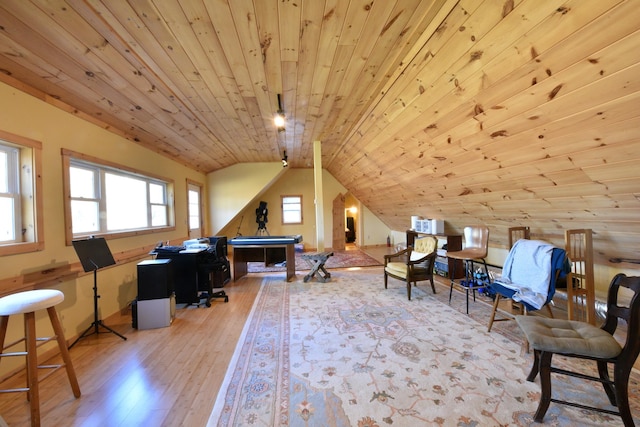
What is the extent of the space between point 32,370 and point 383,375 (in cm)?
231

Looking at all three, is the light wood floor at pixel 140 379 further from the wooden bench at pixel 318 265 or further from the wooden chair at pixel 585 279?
the wooden chair at pixel 585 279

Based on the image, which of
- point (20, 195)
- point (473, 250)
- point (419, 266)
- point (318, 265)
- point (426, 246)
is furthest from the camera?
point (318, 265)

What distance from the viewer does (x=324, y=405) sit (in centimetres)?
175

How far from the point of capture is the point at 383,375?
2047 millimetres

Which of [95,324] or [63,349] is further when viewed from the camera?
[95,324]

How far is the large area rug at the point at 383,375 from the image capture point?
1646mm

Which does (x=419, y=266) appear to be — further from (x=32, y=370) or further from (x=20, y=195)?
(x=20, y=195)

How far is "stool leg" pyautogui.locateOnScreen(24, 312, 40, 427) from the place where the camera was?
5.17 feet

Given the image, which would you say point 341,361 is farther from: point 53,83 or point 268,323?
point 53,83

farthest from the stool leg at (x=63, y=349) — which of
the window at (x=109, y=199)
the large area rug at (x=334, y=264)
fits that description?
the large area rug at (x=334, y=264)

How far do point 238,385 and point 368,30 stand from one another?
9.17ft

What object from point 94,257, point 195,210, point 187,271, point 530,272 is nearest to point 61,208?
point 94,257

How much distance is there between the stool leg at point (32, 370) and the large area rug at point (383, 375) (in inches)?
40.8

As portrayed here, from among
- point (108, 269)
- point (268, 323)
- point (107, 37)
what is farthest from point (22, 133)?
point (268, 323)
